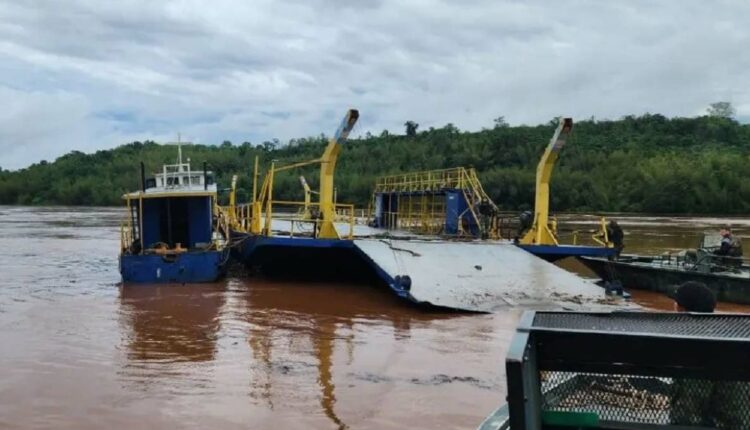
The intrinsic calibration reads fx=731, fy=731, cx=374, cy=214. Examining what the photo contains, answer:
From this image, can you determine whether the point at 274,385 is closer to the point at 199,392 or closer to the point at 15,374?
the point at 199,392

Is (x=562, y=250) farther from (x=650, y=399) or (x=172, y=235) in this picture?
(x=650, y=399)

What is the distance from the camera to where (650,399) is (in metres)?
2.76

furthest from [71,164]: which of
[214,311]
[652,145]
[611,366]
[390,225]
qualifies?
[611,366]

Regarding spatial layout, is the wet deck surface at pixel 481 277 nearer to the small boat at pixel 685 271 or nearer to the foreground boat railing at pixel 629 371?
the small boat at pixel 685 271

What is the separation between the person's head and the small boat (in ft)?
36.0

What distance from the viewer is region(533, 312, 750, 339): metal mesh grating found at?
2.68 m

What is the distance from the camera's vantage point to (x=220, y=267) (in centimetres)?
1691

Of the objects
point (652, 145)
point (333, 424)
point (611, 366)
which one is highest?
point (652, 145)

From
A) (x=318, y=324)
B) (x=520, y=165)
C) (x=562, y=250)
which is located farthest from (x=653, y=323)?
(x=520, y=165)

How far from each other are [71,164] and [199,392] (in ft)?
398

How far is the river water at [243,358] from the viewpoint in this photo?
23.0 feet

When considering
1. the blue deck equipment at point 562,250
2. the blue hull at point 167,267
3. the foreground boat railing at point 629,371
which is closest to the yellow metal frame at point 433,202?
the blue deck equipment at point 562,250

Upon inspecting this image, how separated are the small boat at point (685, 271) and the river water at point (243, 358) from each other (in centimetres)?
44

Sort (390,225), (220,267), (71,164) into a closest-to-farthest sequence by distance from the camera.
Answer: (220,267) < (390,225) < (71,164)
